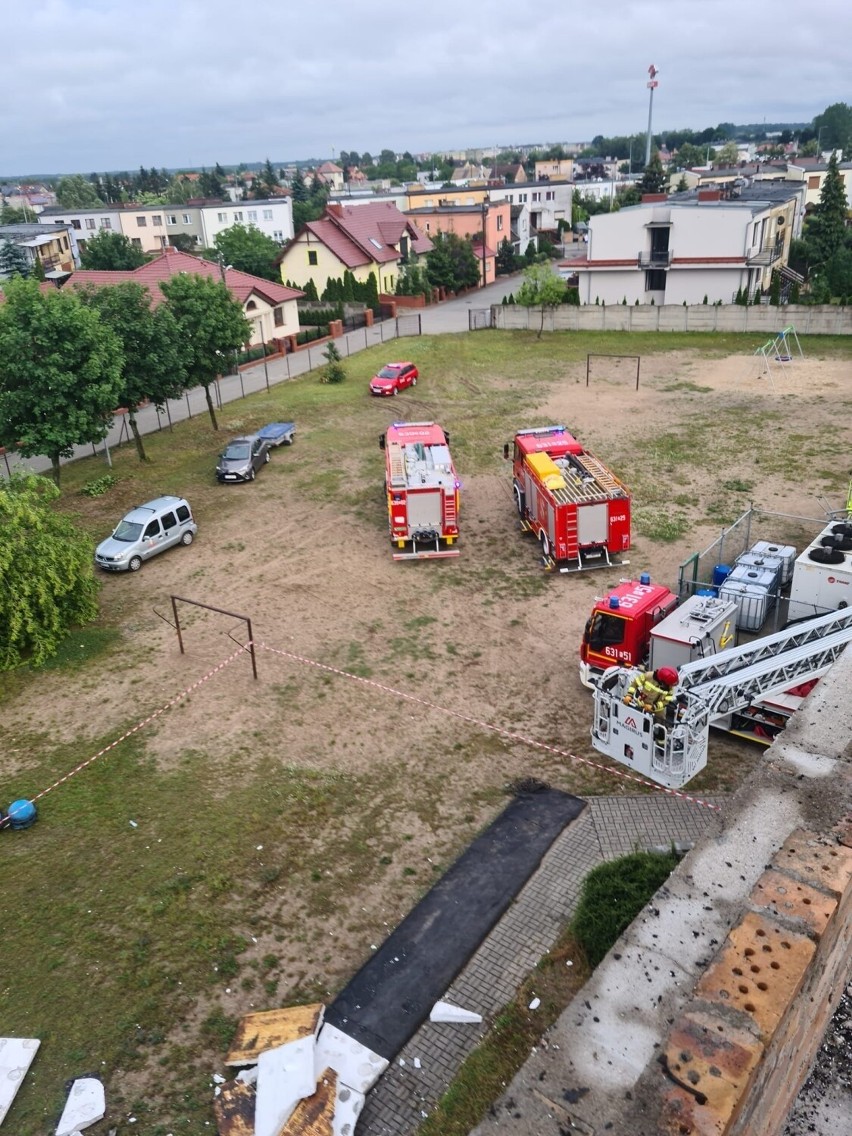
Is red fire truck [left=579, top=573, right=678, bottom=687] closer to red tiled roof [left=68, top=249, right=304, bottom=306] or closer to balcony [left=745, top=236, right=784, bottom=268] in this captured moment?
red tiled roof [left=68, top=249, right=304, bottom=306]

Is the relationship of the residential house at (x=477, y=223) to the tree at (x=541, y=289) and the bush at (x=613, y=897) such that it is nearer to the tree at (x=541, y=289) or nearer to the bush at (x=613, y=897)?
the tree at (x=541, y=289)

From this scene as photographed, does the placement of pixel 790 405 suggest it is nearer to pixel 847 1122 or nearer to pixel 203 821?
pixel 203 821

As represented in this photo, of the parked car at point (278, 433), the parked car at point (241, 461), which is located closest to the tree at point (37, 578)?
the parked car at point (241, 461)

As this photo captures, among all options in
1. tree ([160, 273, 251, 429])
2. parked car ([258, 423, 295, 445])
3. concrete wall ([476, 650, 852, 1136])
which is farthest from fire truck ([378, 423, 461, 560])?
concrete wall ([476, 650, 852, 1136])

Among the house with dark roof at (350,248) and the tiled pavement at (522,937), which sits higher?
the house with dark roof at (350,248)

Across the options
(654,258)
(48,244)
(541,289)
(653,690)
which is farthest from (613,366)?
(48,244)

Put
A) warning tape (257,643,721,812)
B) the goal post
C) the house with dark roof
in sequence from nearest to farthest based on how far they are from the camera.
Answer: warning tape (257,643,721,812), the goal post, the house with dark roof

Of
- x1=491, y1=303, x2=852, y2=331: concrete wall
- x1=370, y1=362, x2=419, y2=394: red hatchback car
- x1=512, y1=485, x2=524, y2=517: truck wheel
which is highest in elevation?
x1=491, y1=303, x2=852, y2=331: concrete wall
